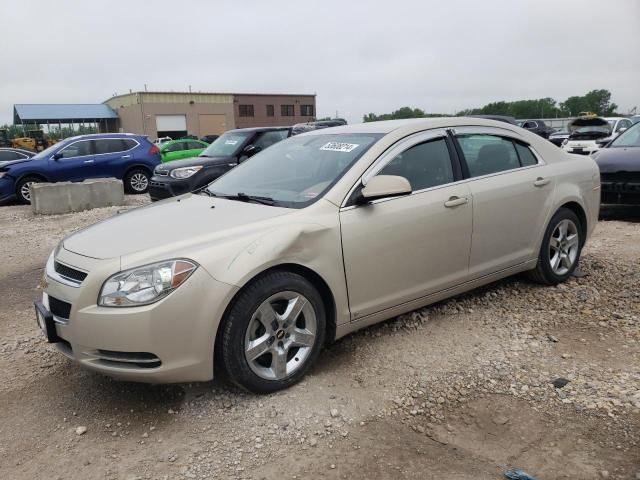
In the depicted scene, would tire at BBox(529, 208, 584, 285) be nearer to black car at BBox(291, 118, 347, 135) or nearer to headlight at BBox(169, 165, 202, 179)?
black car at BBox(291, 118, 347, 135)

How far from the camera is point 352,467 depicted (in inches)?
101

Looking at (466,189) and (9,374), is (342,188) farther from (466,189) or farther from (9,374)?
(9,374)

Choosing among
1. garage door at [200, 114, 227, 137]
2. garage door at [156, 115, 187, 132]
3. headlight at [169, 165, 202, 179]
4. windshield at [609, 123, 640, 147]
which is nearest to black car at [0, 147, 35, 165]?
→ headlight at [169, 165, 202, 179]

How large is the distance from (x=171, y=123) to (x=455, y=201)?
206ft

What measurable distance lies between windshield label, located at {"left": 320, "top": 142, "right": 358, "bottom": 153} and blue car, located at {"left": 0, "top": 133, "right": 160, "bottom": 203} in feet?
33.0

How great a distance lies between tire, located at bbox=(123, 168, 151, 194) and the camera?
524 inches

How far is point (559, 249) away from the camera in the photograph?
485 centimetres

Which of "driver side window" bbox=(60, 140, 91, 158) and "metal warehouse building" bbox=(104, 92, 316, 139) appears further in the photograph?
"metal warehouse building" bbox=(104, 92, 316, 139)

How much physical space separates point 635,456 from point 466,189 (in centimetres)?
208

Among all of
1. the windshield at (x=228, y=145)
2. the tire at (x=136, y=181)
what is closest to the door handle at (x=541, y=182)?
the windshield at (x=228, y=145)

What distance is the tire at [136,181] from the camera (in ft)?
43.7

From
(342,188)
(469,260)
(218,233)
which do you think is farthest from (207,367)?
(469,260)

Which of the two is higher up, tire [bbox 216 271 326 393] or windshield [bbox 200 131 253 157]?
windshield [bbox 200 131 253 157]

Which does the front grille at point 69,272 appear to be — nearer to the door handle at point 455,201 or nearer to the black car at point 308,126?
the door handle at point 455,201
